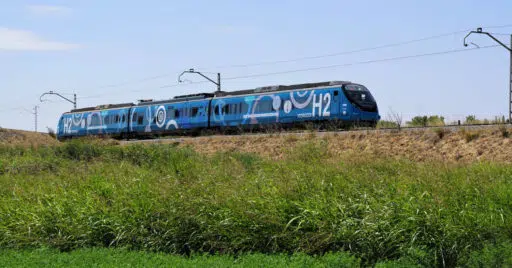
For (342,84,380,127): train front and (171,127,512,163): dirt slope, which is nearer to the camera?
(171,127,512,163): dirt slope

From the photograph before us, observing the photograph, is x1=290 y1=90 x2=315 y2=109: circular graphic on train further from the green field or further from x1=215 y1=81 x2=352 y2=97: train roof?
the green field

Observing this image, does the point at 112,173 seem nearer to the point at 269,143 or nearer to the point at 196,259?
the point at 196,259

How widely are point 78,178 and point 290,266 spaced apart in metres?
8.12

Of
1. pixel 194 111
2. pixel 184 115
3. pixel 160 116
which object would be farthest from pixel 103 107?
pixel 194 111

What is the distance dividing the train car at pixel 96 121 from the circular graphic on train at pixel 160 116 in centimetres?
349

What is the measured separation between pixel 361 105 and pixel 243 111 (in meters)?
6.58

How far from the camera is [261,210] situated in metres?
11.8

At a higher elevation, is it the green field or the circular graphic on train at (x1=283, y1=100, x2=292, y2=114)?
the circular graphic on train at (x1=283, y1=100, x2=292, y2=114)

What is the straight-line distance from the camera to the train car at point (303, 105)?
30344mm

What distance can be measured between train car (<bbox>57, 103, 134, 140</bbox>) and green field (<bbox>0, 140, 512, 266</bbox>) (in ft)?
97.2

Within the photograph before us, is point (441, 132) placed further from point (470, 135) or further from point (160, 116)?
point (160, 116)


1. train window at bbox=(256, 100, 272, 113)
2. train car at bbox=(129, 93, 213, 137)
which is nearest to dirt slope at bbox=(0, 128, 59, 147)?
train car at bbox=(129, 93, 213, 137)

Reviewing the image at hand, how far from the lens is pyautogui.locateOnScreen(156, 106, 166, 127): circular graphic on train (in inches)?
1610

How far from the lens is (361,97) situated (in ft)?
101
